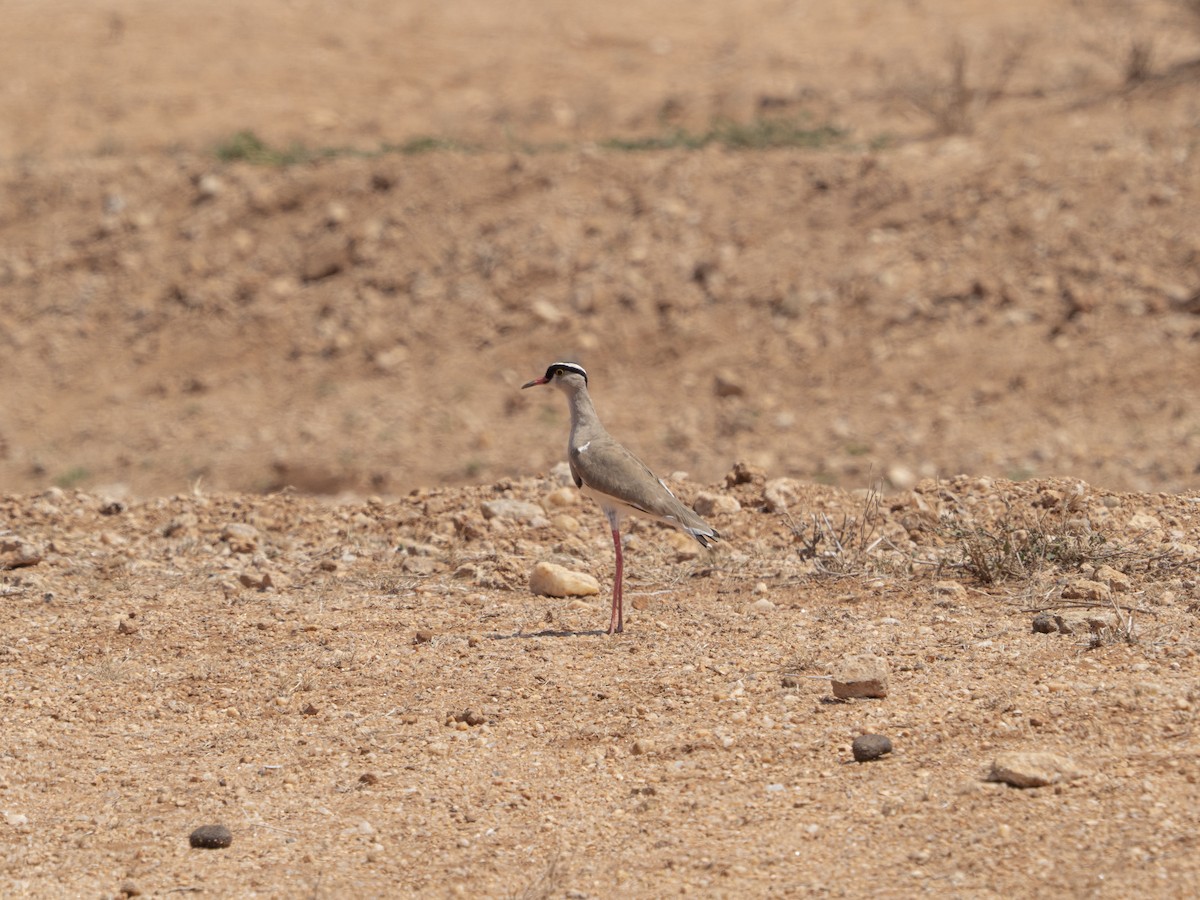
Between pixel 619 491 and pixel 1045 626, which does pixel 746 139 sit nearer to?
pixel 619 491

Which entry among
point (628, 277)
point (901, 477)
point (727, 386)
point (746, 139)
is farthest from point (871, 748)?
point (746, 139)

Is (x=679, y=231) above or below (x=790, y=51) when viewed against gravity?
below

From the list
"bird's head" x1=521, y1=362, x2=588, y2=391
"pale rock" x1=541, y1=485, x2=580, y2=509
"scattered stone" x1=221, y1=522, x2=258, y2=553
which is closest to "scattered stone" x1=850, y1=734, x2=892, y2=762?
"bird's head" x1=521, y1=362, x2=588, y2=391

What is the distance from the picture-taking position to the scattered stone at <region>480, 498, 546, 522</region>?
7.70m

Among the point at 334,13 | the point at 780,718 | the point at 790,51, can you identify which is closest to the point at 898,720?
the point at 780,718

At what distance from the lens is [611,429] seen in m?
13.5

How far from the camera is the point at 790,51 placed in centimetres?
2112

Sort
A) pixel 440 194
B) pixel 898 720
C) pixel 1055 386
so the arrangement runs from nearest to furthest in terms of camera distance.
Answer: pixel 898 720, pixel 1055 386, pixel 440 194

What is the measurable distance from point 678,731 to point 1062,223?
1034cm

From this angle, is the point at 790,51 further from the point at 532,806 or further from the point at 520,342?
the point at 532,806

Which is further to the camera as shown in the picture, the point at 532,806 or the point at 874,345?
the point at 874,345

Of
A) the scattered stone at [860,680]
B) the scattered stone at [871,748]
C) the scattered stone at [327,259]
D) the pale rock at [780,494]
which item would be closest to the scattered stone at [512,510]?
the pale rock at [780,494]

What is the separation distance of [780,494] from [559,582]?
4.37ft

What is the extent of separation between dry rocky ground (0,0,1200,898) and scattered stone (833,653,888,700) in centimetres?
9
